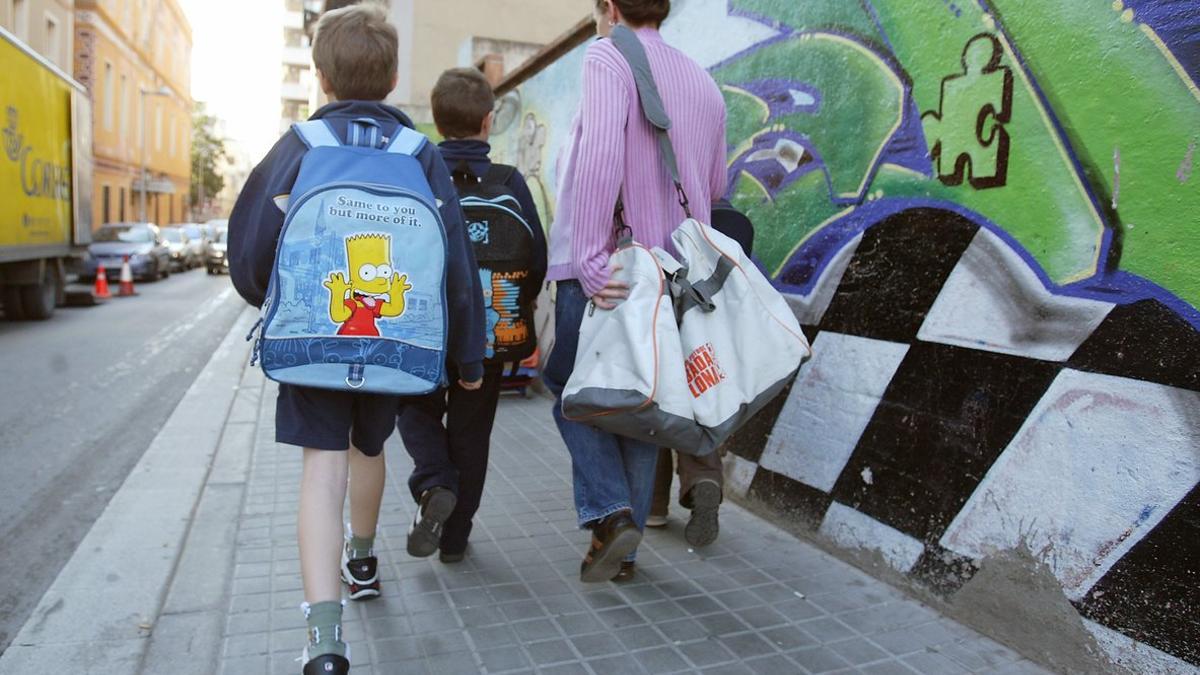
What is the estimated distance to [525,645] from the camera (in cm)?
275

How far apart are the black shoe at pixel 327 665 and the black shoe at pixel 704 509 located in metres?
1.27

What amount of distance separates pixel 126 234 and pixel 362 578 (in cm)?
2235

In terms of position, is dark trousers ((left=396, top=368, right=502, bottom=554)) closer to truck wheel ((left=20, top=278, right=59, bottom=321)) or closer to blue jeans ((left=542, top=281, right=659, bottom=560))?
blue jeans ((left=542, top=281, right=659, bottom=560))

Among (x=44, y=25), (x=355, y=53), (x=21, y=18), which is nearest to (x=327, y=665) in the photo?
(x=355, y=53)

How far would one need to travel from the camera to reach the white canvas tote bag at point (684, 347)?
8.25 feet

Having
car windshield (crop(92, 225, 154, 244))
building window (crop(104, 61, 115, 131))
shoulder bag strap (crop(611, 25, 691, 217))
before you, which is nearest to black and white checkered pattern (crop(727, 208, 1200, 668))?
shoulder bag strap (crop(611, 25, 691, 217))

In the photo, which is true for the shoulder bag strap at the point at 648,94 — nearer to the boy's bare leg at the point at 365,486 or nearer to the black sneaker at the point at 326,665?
the boy's bare leg at the point at 365,486

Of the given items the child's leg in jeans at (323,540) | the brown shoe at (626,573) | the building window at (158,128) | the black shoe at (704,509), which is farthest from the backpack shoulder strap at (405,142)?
the building window at (158,128)

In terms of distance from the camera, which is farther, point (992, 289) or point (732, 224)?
point (732, 224)

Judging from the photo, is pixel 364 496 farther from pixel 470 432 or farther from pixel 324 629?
pixel 324 629

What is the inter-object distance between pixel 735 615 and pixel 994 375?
1.17 metres

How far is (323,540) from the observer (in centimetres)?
237

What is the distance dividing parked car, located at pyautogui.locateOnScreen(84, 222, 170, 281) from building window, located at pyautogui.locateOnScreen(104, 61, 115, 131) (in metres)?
15.2

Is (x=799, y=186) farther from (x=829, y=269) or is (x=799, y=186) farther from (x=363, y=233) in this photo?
(x=363, y=233)
